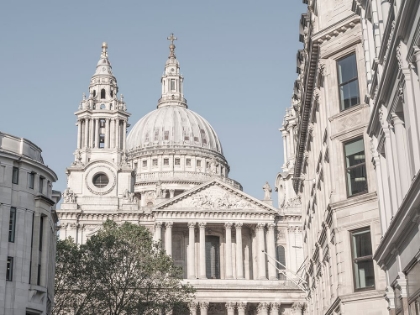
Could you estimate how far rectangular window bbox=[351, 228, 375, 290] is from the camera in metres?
34.1

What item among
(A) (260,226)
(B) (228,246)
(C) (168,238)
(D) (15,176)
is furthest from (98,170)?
(D) (15,176)

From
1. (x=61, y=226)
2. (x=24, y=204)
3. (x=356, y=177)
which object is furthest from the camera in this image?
(x=61, y=226)

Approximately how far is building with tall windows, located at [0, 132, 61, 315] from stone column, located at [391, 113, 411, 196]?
30.4 m

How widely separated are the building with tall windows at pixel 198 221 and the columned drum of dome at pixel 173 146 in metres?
24.2

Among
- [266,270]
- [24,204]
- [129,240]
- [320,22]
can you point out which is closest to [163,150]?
[266,270]

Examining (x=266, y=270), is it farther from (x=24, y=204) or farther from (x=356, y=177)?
(x=356, y=177)

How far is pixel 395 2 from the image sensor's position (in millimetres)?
23750

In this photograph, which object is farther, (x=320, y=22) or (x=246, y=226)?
(x=246, y=226)

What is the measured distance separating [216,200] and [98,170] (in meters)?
17.1

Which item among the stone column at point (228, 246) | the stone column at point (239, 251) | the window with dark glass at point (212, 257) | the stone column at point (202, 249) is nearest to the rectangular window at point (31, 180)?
the stone column at point (202, 249)

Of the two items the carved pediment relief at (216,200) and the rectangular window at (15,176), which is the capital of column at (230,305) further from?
the rectangular window at (15,176)

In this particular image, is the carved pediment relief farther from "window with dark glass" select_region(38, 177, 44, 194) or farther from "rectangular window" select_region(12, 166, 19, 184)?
"rectangular window" select_region(12, 166, 19, 184)

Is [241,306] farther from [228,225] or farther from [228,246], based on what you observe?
[228,225]

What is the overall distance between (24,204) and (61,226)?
4797cm
